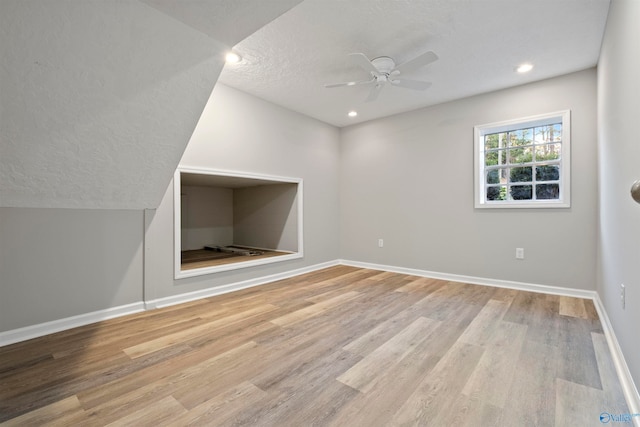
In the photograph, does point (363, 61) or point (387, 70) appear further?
point (387, 70)

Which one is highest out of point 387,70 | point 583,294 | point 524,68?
point 524,68

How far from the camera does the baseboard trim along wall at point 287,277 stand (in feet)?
5.32

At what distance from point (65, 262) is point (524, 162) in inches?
195

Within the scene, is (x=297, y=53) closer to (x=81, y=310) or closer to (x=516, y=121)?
(x=516, y=121)

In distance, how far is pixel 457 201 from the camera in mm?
3863

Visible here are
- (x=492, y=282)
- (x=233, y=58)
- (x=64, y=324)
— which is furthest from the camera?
(x=492, y=282)

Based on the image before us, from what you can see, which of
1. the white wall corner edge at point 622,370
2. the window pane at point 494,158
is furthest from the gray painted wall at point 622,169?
the window pane at point 494,158

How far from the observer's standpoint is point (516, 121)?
3434 millimetres

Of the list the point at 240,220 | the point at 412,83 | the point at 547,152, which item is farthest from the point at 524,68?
the point at 240,220

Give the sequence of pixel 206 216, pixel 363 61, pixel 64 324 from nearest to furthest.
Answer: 1. pixel 64 324
2. pixel 363 61
3. pixel 206 216

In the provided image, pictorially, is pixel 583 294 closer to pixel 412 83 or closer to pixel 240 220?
pixel 412 83

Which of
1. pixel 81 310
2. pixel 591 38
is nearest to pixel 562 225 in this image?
pixel 591 38

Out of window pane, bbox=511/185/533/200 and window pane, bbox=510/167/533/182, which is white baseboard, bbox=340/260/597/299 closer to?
window pane, bbox=511/185/533/200

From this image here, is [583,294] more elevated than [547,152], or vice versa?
[547,152]
